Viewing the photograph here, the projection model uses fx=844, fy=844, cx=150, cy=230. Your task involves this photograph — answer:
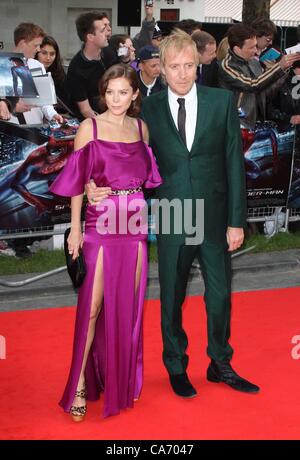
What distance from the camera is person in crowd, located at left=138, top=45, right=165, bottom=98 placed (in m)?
7.84

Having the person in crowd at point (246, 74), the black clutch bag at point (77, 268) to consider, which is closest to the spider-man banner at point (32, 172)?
the person in crowd at point (246, 74)

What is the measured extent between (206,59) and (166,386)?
434 centimetres

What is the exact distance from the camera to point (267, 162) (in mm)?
7688

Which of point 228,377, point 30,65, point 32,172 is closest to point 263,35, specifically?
point 30,65

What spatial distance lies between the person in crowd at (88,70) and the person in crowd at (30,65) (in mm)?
318

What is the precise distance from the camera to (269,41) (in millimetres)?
9773

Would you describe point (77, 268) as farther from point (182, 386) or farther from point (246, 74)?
point (246, 74)

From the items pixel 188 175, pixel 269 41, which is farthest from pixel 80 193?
pixel 269 41
